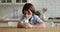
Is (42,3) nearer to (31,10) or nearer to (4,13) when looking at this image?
(4,13)

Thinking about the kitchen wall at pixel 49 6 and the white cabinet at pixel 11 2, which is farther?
the kitchen wall at pixel 49 6

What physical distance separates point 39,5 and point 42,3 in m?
0.11

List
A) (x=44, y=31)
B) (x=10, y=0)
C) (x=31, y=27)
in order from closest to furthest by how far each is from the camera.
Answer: (x=44, y=31)
(x=31, y=27)
(x=10, y=0)

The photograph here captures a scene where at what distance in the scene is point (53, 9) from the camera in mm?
4750

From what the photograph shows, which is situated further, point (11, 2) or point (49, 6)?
point (49, 6)

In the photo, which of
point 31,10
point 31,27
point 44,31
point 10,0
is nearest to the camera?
point 44,31

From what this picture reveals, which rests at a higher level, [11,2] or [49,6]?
[11,2]

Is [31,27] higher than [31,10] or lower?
→ lower

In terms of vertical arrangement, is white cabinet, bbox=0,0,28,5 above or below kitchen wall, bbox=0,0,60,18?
above

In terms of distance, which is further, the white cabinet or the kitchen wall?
the kitchen wall

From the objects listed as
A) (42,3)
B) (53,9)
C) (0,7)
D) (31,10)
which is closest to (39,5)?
(42,3)

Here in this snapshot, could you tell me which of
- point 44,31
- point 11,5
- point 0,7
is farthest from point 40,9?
point 44,31

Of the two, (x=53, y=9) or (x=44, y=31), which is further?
(x=53, y=9)

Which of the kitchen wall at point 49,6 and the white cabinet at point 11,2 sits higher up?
the white cabinet at point 11,2
